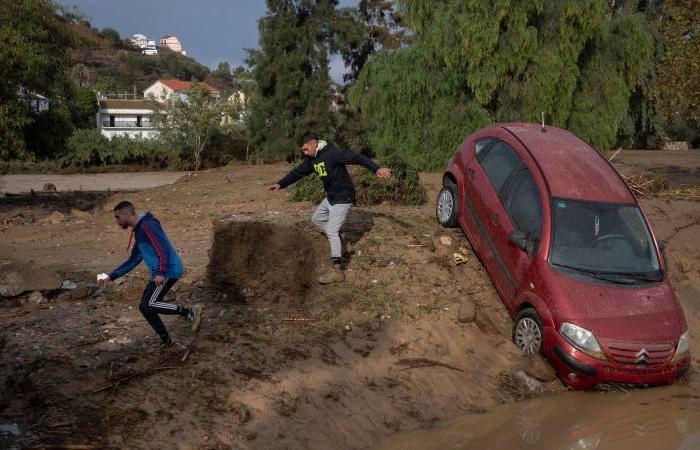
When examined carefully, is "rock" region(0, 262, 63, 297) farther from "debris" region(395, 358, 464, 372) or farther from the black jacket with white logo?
"debris" region(395, 358, 464, 372)

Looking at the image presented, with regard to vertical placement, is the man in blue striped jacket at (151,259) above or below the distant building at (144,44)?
below

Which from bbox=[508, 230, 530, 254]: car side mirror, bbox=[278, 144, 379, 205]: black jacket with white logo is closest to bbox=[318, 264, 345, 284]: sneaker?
bbox=[278, 144, 379, 205]: black jacket with white logo

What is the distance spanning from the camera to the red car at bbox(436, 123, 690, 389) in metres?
6.64

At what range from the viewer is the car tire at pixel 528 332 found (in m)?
7.08

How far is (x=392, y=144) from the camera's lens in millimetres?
21656

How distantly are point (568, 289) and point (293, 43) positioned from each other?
3366cm

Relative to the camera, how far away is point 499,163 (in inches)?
346

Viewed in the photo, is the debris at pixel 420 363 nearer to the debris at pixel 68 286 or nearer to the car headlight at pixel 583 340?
the car headlight at pixel 583 340

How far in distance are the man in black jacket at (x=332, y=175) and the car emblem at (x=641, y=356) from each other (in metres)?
3.50

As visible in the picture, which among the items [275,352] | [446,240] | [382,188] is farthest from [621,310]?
[382,188]

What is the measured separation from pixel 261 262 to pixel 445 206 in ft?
10.1

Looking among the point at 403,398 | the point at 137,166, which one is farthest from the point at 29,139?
the point at 137,166

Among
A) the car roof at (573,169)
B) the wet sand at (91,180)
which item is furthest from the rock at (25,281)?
the wet sand at (91,180)

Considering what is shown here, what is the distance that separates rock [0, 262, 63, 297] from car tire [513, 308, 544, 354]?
17.4 feet
